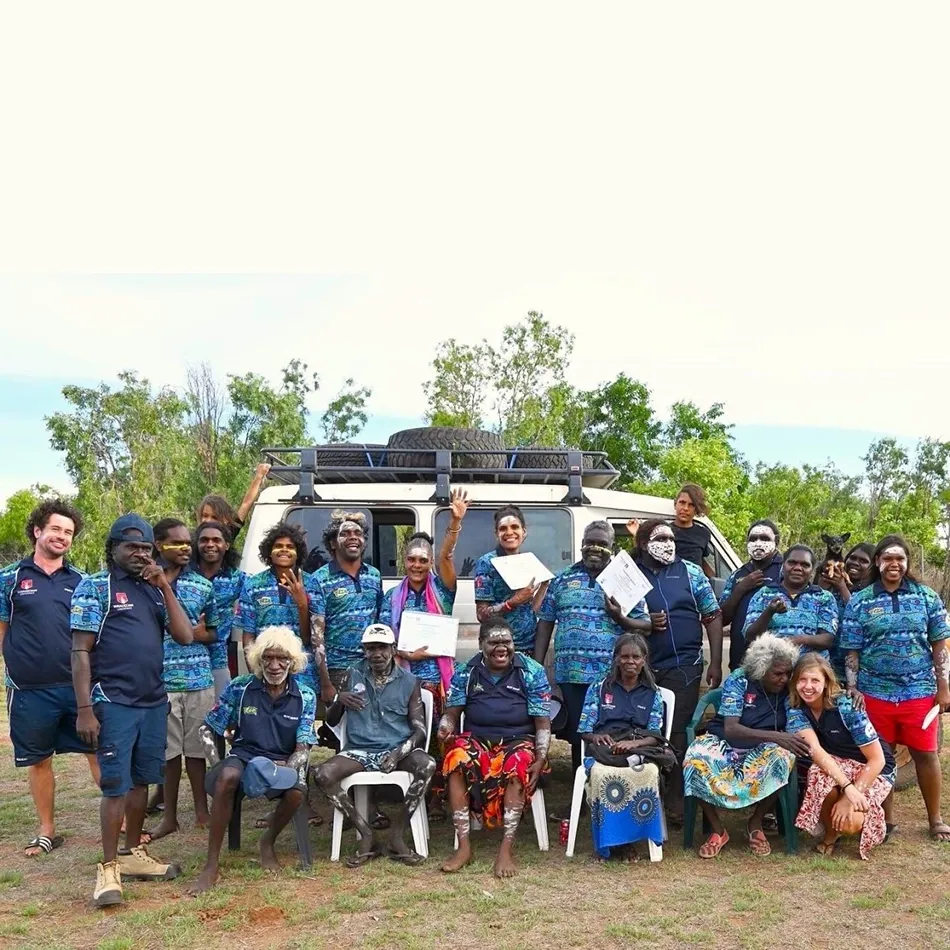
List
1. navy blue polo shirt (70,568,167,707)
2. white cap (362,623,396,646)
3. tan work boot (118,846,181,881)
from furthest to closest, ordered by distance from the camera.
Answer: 1. white cap (362,623,396,646)
2. tan work boot (118,846,181,881)
3. navy blue polo shirt (70,568,167,707)

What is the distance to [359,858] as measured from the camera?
5438mm

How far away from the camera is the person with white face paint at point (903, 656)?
18.7 ft

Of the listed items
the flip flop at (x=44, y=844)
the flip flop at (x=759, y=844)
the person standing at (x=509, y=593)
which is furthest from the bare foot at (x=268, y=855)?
the flip flop at (x=759, y=844)

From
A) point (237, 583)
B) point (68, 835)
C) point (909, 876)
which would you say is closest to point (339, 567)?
point (237, 583)

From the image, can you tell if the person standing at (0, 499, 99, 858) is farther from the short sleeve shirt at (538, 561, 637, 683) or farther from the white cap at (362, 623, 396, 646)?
the short sleeve shirt at (538, 561, 637, 683)

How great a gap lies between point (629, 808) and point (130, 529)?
290cm

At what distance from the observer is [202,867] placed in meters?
5.34

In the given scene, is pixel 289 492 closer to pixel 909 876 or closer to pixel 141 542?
pixel 141 542

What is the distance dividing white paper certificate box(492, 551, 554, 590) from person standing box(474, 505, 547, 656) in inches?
1.8

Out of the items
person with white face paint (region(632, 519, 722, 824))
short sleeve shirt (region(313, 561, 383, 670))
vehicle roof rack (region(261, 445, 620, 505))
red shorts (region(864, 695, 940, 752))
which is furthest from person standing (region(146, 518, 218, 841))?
red shorts (region(864, 695, 940, 752))

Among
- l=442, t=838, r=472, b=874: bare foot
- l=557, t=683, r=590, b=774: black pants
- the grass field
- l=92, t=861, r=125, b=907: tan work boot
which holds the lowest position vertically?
the grass field

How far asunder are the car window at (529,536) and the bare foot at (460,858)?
1.84 m

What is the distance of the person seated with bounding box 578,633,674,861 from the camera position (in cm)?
539

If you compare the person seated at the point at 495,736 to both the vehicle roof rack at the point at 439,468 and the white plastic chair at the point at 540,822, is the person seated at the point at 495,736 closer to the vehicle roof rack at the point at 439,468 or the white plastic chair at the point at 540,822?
the white plastic chair at the point at 540,822
